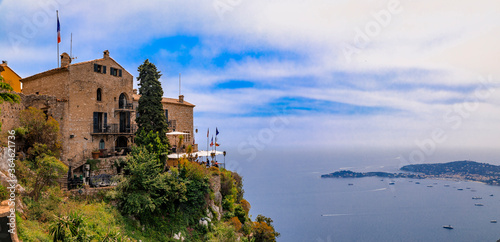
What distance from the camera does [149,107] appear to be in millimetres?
27953

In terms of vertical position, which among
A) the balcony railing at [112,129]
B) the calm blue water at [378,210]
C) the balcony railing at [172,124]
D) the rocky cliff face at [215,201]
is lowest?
the calm blue water at [378,210]

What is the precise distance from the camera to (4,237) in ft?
37.0

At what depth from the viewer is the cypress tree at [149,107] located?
1086 inches

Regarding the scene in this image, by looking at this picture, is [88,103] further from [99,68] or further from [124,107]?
[124,107]

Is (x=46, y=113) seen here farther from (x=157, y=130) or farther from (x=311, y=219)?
(x=311, y=219)

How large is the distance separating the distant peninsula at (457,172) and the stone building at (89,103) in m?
157

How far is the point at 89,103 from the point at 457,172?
167218 mm

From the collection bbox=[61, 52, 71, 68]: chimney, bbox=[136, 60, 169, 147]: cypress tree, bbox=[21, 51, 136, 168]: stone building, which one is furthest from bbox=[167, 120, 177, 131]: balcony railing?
bbox=[61, 52, 71, 68]: chimney

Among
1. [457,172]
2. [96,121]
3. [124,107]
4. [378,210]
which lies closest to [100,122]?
[96,121]

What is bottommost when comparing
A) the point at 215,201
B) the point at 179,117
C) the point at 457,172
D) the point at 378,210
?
the point at 378,210

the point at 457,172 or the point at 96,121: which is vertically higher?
the point at 96,121

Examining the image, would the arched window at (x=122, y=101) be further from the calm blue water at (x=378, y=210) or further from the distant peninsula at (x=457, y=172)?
the distant peninsula at (x=457, y=172)

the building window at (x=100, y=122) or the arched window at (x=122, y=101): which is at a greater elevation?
the arched window at (x=122, y=101)

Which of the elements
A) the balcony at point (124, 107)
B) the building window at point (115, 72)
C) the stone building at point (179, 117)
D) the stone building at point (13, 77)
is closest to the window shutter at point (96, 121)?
the balcony at point (124, 107)
